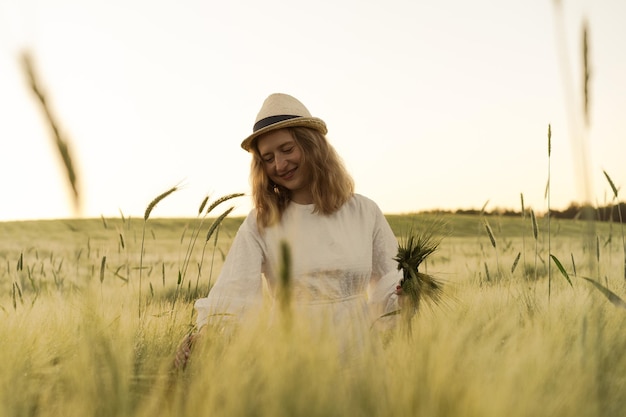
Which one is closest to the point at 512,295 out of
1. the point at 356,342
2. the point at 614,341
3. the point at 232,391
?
the point at 614,341

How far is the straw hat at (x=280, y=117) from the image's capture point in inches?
83.7

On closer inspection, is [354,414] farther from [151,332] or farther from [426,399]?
[151,332]

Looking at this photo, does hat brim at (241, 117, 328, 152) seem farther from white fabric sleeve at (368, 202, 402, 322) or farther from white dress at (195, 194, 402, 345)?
white fabric sleeve at (368, 202, 402, 322)

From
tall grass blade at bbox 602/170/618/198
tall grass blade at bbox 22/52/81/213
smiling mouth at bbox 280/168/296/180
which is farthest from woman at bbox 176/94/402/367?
tall grass blade at bbox 22/52/81/213

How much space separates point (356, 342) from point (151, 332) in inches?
29.0

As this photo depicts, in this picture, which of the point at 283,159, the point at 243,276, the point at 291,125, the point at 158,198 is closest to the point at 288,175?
the point at 283,159

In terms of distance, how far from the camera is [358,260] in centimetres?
218

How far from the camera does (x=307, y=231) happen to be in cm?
221

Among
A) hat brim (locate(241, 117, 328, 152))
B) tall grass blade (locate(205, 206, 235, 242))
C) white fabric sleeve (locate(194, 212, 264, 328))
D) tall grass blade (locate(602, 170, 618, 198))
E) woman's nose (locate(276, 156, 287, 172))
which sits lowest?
white fabric sleeve (locate(194, 212, 264, 328))

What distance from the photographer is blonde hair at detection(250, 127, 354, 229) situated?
2.21 metres

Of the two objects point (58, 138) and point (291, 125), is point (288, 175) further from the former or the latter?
point (58, 138)

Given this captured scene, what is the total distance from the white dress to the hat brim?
11.5 inches

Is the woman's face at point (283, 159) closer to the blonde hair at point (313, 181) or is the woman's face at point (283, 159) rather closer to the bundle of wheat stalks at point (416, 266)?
the blonde hair at point (313, 181)

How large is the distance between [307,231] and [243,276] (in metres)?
0.34
